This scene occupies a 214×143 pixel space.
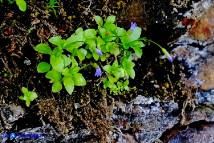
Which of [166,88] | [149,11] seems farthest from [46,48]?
[166,88]

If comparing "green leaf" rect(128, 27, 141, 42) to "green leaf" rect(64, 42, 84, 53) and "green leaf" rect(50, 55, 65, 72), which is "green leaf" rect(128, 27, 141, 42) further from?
"green leaf" rect(50, 55, 65, 72)

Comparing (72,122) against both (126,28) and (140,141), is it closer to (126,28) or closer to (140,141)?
(140,141)

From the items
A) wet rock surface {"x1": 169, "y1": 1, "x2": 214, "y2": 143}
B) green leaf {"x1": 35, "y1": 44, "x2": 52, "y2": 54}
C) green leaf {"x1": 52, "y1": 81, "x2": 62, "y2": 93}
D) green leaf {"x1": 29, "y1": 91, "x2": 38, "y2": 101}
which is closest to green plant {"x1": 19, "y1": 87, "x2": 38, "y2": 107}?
green leaf {"x1": 29, "y1": 91, "x2": 38, "y2": 101}

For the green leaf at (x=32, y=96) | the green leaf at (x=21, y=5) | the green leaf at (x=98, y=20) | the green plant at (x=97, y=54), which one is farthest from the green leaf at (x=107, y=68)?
the green leaf at (x=21, y=5)

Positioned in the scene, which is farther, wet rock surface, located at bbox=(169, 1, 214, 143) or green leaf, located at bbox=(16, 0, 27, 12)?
wet rock surface, located at bbox=(169, 1, 214, 143)

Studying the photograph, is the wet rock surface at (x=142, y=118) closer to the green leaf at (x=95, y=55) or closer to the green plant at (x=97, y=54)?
the green plant at (x=97, y=54)

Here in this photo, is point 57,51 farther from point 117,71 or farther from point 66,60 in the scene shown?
point 117,71

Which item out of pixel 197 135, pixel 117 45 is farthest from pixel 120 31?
pixel 197 135
